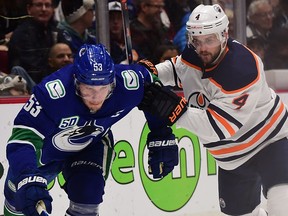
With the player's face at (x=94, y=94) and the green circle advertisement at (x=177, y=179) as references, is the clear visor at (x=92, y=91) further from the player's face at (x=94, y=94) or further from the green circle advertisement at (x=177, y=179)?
the green circle advertisement at (x=177, y=179)

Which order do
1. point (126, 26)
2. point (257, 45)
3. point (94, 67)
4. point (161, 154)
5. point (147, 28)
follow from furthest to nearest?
point (257, 45) < point (147, 28) < point (126, 26) < point (161, 154) < point (94, 67)

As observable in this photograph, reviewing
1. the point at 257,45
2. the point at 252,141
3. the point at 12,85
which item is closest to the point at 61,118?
the point at 252,141

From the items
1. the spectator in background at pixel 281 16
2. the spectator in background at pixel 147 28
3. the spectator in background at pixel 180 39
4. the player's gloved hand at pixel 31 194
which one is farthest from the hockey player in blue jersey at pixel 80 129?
the spectator in background at pixel 281 16

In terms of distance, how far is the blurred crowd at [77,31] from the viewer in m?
3.97

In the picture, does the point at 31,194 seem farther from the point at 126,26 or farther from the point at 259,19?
the point at 259,19

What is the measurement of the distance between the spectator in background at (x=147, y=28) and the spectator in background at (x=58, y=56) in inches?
18.0

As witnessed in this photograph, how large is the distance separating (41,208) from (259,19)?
113 inches

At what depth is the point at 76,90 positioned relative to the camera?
276 centimetres

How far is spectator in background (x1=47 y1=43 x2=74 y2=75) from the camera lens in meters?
Result: 4.09

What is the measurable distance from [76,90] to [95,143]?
0.35m

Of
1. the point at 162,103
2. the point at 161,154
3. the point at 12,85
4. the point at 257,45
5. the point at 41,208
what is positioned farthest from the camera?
the point at 257,45

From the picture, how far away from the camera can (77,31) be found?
4.21 meters

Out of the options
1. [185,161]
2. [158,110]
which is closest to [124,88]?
[158,110]

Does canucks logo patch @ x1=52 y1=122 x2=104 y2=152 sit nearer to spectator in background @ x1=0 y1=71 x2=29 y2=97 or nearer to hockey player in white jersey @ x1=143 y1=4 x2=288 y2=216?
hockey player in white jersey @ x1=143 y1=4 x2=288 y2=216
